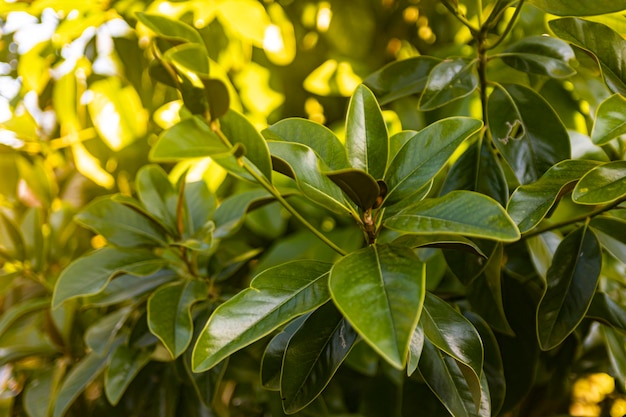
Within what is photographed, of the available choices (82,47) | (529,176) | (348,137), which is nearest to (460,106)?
(529,176)

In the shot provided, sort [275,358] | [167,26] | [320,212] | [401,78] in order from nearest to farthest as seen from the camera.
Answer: [167,26] → [275,358] → [401,78] → [320,212]

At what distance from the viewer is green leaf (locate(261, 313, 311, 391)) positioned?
1.93 feet

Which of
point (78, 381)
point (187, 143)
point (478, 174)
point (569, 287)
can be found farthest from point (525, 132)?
point (78, 381)

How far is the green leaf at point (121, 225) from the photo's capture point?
71 centimetres

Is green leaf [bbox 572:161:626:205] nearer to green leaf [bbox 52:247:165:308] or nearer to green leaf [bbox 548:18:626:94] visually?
green leaf [bbox 548:18:626:94]

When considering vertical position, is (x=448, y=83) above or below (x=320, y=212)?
above

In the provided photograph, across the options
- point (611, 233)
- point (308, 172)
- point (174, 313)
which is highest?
point (308, 172)

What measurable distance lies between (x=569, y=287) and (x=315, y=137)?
0.31 m

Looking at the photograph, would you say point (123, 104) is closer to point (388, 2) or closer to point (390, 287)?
point (388, 2)

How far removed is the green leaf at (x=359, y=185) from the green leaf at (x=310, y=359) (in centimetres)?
13

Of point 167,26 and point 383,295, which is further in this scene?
point 167,26

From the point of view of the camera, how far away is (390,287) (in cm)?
39

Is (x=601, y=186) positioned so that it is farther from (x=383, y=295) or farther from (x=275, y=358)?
(x=275, y=358)

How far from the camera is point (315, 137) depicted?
1.77ft
